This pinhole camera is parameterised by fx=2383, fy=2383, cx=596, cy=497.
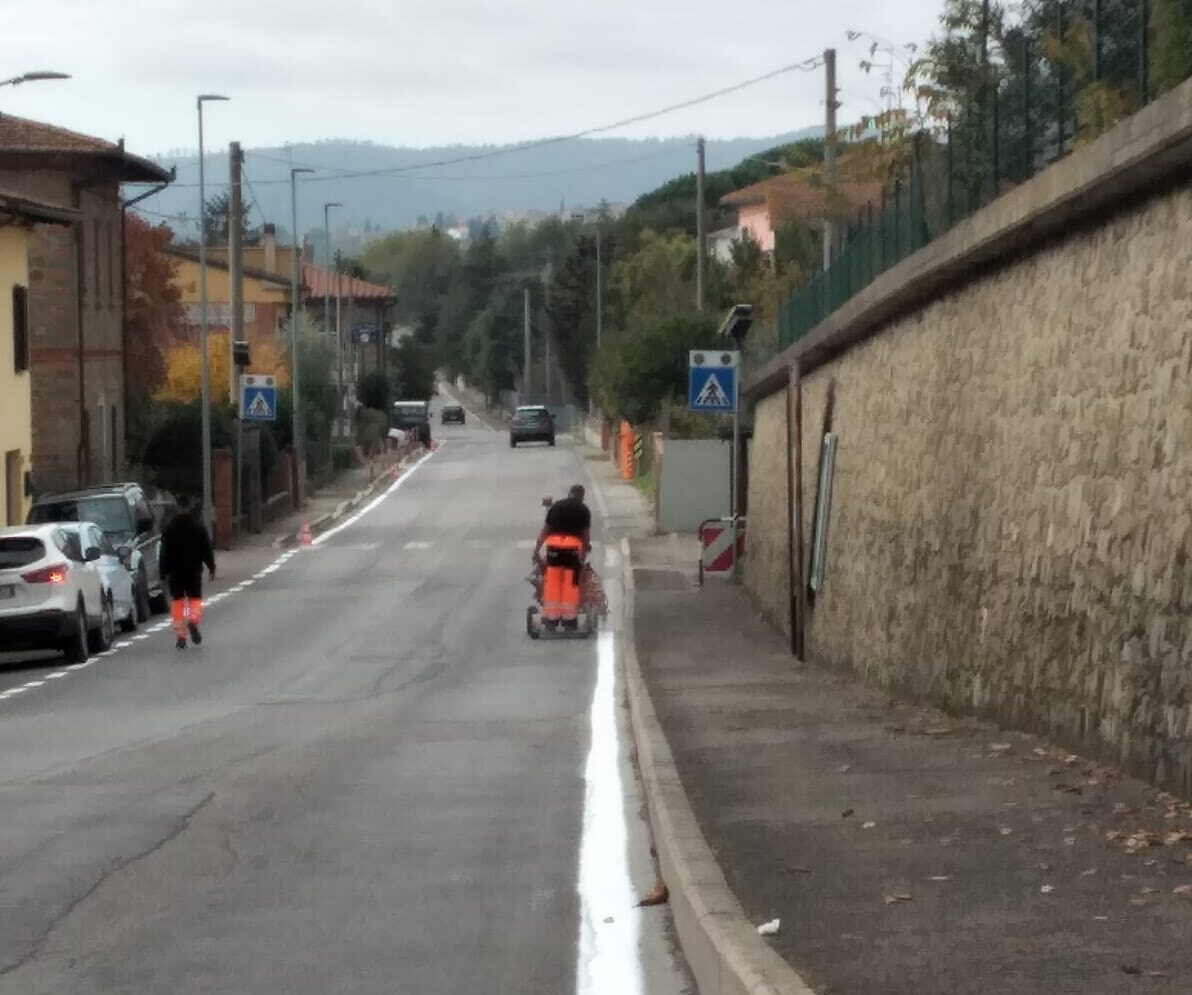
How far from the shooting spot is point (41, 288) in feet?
161

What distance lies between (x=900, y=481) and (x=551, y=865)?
28.6 ft

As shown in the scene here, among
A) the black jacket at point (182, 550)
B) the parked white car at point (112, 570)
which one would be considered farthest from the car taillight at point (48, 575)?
the black jacket at point (182, 550)

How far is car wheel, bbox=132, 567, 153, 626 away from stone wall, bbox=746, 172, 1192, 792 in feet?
48.1

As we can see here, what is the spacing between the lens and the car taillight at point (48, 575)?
25.9 meters

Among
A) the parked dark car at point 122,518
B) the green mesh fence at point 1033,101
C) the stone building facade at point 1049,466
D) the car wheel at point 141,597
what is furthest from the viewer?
the parked dark car at point 122,518

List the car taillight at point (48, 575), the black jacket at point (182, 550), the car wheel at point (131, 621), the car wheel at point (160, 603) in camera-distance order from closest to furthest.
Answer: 1. the car taillight at point (48, 575)
2. the black jacket at point (182, 550)
3. the car wheel at point (131, 621)
4. the car wheel at point (160, 603)

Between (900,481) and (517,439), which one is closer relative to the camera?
(900,481)

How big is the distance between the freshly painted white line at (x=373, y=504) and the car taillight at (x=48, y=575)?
25970 mm

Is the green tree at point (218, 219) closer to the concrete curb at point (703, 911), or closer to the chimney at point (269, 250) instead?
the chimney at point (269, 250)

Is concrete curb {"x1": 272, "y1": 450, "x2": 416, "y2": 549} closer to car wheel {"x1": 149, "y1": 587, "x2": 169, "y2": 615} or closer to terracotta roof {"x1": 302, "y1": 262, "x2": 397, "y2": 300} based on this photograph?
car wheel {"x1": 149, "y1": 587, "x2": 169, "y2": 615}

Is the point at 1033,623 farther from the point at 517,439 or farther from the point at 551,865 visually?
the point at 517,439

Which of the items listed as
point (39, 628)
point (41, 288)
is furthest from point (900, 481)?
point (41, 288)

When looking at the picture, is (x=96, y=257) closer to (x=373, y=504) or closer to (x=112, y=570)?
(x=373, y=504)

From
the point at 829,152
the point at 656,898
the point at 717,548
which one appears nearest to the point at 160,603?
the point at 717,548
